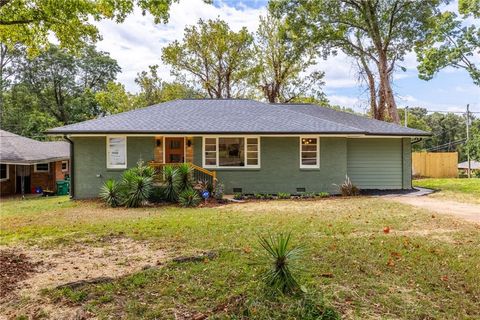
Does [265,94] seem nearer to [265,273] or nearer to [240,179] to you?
[240,179]

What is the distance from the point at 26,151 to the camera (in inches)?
741

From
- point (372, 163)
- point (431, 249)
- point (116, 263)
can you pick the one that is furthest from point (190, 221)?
point (372, 163)

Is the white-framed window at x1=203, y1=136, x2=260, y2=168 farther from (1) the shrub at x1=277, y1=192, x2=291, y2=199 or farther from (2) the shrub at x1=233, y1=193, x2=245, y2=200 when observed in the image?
(1) the shrub at x1=277, y1=192, x2=291, y2=199

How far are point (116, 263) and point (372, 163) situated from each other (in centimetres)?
1246

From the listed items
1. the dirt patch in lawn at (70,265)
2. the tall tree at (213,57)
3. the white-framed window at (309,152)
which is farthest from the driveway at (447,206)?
the tall tree at (213,57)

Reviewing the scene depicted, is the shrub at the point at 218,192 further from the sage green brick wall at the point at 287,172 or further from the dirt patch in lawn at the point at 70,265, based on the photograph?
the dirt patch in lawn at the point at 70,265

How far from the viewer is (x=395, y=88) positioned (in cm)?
2298

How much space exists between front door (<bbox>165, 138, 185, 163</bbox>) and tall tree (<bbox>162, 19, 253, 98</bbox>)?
15884mm

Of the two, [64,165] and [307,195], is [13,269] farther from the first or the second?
[64,165]

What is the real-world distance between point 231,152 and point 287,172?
2421 mm

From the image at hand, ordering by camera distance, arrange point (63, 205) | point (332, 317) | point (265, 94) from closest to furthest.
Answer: point (332, 317) < point (63, 205) < point (265, 94)

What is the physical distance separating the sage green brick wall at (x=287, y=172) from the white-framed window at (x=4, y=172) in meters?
11.5

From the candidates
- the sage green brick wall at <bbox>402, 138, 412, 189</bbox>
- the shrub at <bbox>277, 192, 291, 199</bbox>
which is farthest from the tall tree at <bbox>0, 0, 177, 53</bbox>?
the sage green brick wall at <bbox>402, 138, 412, 189</bbox>

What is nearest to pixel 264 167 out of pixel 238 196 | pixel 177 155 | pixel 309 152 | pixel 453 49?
pixel 238 196
